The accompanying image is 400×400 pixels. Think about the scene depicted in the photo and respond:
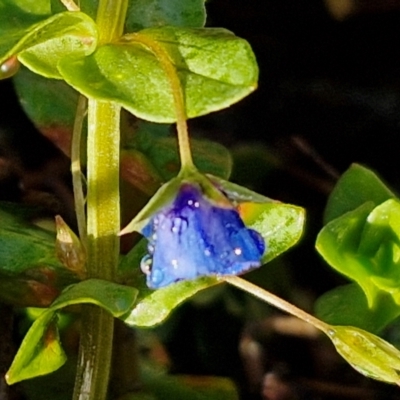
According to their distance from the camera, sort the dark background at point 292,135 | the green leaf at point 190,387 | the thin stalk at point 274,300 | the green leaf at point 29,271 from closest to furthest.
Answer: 1. the thin stalk at point 274,300
2. the green leaf at point 29,271
3. the green leaf at point 190,387
4. the dark background at point 292,135

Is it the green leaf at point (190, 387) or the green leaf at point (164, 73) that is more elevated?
the green leaf at point (164, 73)

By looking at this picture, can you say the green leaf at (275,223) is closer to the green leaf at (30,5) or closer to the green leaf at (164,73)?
the green leaf at (164,73)

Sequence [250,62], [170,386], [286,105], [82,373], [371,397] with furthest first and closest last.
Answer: [286,105], [371,397], [170,386], [82,373], [250,62]

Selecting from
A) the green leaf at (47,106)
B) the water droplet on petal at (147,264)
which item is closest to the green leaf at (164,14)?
the green leaf at (47,106)

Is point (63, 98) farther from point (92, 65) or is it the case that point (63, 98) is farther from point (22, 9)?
point (92, 65)

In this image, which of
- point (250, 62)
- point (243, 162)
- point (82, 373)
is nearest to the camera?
point (250, 62)

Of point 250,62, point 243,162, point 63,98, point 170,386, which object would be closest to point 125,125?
point 63,98
